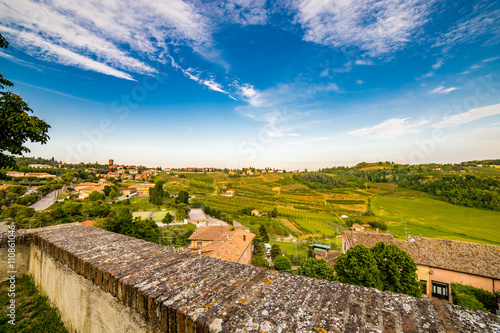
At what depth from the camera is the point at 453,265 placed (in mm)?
17344

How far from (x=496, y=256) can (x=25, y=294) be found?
28.4 metres

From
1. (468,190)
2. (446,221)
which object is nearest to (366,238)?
(446,221)

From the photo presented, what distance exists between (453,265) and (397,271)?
8.32m

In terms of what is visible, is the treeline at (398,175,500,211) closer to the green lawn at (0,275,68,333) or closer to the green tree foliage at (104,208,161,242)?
the green tree foliage at (104,208,161,242)

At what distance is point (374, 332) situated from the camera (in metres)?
1.12

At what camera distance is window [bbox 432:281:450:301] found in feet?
56.5

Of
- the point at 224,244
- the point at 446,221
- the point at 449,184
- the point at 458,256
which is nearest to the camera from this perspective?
the point at 458,256

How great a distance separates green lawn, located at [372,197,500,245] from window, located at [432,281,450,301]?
85.2 feet

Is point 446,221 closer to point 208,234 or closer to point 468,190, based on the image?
point 468,190

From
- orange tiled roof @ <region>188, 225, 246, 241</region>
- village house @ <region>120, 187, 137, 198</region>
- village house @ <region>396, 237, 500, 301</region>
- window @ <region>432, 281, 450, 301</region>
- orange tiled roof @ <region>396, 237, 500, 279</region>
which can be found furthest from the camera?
village house @ <region>120, 187, 137, 198</region>

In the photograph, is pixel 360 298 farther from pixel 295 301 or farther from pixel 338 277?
pixel 338 277

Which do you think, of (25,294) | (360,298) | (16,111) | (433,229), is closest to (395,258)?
(360,298)

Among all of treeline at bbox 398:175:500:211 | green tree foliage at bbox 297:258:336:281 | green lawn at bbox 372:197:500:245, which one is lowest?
green lawn at bbox 372:197:500:245

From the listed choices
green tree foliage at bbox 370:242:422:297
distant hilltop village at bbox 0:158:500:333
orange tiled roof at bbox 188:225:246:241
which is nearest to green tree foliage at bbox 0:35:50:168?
distant hilltop village at bbox 0:158:500:333
